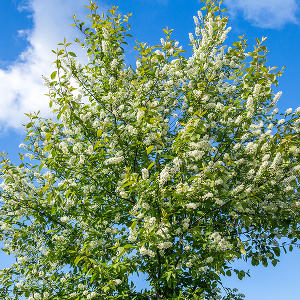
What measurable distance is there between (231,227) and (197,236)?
2.34 metres

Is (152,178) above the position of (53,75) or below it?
below

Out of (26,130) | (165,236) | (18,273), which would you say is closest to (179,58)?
(26,130)

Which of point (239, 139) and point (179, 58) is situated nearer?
point (239, 139)

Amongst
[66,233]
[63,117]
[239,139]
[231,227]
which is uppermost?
[63,117]

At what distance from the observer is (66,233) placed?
7535mm

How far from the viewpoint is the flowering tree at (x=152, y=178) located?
21.0 feet

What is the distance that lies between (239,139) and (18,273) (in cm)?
675

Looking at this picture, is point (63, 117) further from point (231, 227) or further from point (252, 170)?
point (231, 227)

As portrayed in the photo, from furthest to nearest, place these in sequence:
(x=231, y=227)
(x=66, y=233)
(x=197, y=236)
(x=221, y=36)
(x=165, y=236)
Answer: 1. (x=221, y=36)
2. (x=231, y=227)
3. (x=66, y=233)
4. (x=197, y=236)
5. (x=165, y=236)

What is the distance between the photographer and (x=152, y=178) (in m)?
5.82

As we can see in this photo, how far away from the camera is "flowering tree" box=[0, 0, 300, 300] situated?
640cm

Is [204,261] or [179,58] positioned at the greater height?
[179,58]

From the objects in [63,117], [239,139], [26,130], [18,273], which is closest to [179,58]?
[239,139]

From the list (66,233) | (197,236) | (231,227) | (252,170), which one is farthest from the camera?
(231,227)
